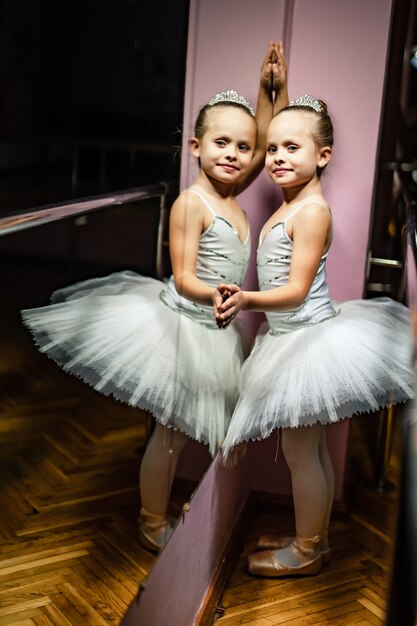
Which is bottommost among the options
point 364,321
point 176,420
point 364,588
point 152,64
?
point 364,588

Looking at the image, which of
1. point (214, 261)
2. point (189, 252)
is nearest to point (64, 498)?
point (189, 252)

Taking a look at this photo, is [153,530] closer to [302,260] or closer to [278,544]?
[302,260]

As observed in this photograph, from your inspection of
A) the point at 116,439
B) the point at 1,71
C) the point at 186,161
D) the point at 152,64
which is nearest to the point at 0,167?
the point at 1,71

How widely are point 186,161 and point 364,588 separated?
1130mm

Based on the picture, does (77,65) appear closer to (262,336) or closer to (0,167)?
(0,167)

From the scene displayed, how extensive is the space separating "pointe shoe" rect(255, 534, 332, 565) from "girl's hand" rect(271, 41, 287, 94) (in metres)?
1.04

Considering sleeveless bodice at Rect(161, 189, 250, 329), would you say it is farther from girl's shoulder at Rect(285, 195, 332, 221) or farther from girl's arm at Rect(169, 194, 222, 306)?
girl's shoulder at Rect(285, 195, 332, 221)

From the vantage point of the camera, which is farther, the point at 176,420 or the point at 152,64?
the point at 176,420

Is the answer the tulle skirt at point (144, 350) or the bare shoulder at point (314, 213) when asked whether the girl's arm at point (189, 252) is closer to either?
the tulle skirt at point (144, 350)

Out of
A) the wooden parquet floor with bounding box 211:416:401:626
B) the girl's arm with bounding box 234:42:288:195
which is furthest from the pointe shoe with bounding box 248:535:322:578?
the girl's arm with bounding box 234:42:288:195

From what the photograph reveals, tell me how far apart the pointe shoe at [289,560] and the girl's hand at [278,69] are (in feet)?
3.34

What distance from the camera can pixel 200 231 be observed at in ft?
4.28

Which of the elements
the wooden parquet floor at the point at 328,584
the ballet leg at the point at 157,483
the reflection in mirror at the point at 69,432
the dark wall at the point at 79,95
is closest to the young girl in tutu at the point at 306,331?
the wooden parquet floor at the point at 328,584

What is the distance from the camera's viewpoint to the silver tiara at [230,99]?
49.9 inches
